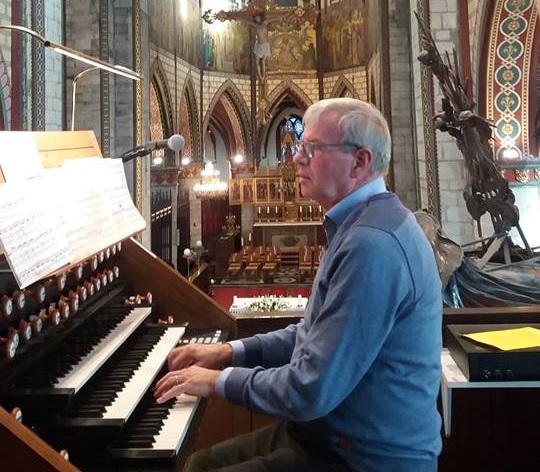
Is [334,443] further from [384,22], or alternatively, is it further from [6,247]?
[384,22]

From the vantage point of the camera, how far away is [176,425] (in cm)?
186

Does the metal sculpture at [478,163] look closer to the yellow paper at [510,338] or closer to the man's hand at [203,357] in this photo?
the yellow paper at [510,338]

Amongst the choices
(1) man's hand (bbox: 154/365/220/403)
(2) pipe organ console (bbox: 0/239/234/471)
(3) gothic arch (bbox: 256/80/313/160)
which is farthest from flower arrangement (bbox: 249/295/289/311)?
(3) gothic arch (bbox: 256/80/313/160)

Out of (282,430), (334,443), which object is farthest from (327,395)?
(282,430)

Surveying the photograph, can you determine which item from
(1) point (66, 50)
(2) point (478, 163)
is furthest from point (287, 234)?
(1) point (66, 50)

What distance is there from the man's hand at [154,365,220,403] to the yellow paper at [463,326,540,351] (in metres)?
1.28

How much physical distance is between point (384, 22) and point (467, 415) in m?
8.13

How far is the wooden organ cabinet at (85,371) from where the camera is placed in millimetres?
1668

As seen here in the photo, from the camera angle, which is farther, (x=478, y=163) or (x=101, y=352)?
(x=478, y=163)

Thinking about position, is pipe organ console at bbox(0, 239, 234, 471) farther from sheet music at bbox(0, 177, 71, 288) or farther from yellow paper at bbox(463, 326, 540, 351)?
yellow paper at bbox(463, 326, 540, 351)

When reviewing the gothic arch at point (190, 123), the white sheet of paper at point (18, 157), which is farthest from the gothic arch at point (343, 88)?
the white sheet of paper at point (18, 157)

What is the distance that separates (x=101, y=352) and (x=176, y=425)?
49 cm

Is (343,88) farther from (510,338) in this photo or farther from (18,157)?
(18,157)

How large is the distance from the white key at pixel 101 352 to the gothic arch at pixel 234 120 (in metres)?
→ 16.0
